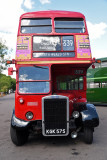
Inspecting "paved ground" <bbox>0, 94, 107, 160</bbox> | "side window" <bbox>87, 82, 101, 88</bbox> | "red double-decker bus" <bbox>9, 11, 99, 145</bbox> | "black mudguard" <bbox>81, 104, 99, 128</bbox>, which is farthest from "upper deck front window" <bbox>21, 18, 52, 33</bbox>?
"side window" <bbox>87, 82, 101, 88</bbox>

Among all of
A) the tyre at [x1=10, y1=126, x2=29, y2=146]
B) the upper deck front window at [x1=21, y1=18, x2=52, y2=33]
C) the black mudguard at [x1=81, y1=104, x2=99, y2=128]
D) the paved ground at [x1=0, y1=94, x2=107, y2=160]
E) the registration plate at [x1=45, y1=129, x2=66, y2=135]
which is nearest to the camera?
the paved ground at [x1=0, y1=94, x2=107, y2=160]

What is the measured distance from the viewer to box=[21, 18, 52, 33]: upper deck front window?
6.36 m

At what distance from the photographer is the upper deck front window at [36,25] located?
636 centimetres

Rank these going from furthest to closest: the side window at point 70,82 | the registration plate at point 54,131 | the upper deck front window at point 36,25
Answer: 1. the side window at point 70,82
2. the upper deck front window at point 36,25
3. the registration plate at point 54,131

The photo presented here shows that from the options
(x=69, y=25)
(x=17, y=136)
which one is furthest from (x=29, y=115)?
(x=69, y=25)

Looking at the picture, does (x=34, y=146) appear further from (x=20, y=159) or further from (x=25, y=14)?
(x=25, y=14)

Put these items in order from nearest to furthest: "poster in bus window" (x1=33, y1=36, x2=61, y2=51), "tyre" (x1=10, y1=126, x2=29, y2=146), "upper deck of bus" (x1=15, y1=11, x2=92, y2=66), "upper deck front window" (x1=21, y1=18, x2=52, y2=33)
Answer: "tyre" (x1=10, y1=126, x2=29, y2=146), "upper deck of bus" (x1=15, y1=11, x2=92, y2=66), "poster in bus window" (x1=33, y1=36, x2=61, y2=51), "upper deck front window" (x1=21, y1=18, x2=52, y2=33)

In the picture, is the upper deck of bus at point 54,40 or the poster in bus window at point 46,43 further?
the poster in bus window at point 46,43

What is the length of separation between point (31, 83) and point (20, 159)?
1.98 m

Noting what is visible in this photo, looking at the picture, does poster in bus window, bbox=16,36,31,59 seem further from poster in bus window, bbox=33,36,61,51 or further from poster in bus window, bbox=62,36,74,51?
poster in bus window, bbox=62,36,74,51

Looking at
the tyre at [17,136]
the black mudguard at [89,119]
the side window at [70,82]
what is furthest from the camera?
the side window at [70,82]

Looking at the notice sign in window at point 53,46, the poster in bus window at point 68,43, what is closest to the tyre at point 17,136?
the notice sign in window at point 53,46

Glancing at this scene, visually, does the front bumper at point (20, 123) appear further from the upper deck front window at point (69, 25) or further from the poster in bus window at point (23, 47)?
the upper deck front window at point (69, 25)

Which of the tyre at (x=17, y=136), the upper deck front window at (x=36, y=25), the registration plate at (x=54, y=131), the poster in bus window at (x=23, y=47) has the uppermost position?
the upper deck front window at (x=36, y=25)
